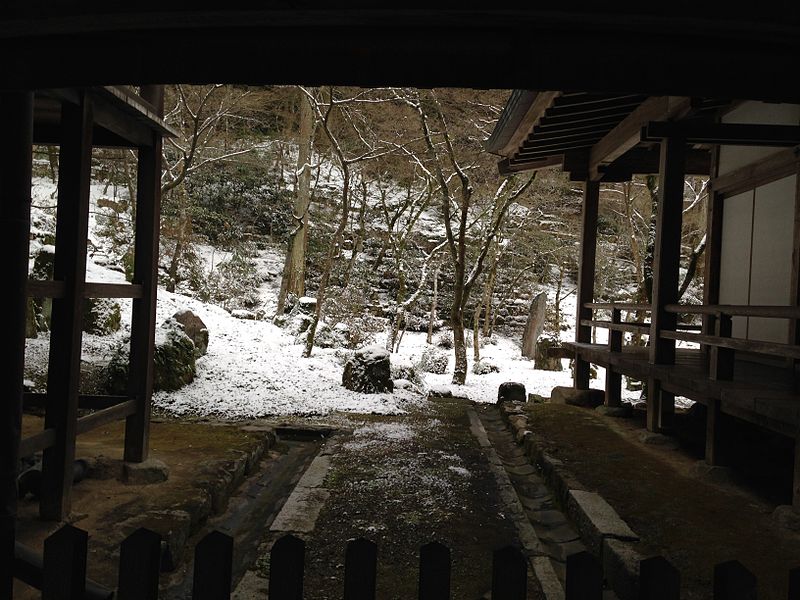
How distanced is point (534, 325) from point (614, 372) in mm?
9438

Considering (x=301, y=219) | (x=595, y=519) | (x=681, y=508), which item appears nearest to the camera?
(x=595, y=519)

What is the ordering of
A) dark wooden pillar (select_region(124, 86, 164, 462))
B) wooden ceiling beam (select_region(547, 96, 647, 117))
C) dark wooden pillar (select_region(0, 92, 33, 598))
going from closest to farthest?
dark wooden pillar (select_region(0, 92, 33, 598)), dark wooden pillar (select_region(124, 86, 164, 462)), wooden ceiling beam (select_region(547, 96, 647, 117))

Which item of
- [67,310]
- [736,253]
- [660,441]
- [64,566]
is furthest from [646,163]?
[64,566]

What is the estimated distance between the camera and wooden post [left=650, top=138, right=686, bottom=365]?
247 inches

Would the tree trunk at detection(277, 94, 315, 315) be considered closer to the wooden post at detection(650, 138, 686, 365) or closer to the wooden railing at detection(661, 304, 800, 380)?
the wooden post at detection(650, 138, 686, 365)

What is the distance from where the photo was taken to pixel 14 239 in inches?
116

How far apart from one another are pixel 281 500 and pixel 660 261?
14.8ft

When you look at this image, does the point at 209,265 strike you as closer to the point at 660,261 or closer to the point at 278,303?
the point at 278,303

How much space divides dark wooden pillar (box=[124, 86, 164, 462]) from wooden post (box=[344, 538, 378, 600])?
3.80m

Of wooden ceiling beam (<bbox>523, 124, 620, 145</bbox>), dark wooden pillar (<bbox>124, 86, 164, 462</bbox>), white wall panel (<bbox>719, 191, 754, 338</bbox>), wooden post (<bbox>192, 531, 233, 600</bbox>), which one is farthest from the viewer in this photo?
wooden ceiling beam (<bbox>523, 124, 620, 145</bbox>)

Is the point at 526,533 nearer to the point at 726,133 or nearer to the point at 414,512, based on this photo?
the point at 414,512

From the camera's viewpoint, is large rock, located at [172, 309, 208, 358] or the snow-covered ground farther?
large rock, located at [172, 309, 208, 358]

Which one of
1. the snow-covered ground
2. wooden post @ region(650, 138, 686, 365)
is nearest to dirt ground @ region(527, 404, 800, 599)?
wooden post @ region(650, 138, 686, 365)

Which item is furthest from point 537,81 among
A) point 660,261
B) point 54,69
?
point 660,261
